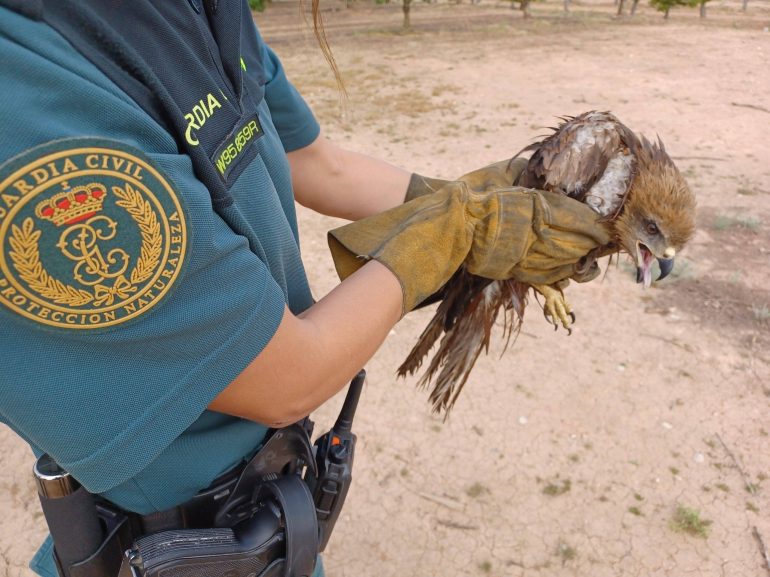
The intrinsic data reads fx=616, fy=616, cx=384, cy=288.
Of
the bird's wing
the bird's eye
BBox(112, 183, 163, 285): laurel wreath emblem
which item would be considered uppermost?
BBox(112, 183, 163, 285): laurel wreath emblem

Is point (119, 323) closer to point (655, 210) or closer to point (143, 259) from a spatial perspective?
point (143, 259)

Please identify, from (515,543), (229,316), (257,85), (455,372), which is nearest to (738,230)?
(515,543)

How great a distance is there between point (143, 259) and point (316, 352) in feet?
1.08

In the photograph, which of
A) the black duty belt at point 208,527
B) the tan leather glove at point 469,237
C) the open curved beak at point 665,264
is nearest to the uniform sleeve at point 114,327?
the black duty belt at point 208,527

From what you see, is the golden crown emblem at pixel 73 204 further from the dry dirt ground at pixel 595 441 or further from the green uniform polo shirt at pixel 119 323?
the dry dirt ground at pixel 595 441

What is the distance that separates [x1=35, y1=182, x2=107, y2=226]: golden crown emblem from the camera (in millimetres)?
625

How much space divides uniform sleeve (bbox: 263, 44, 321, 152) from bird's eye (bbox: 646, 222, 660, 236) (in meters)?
0.88

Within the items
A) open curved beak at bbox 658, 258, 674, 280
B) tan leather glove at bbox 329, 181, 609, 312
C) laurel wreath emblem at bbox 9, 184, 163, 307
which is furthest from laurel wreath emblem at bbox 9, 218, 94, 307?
open curved beak at bbox 658, 258, 674, 280

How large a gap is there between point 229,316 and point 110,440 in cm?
21

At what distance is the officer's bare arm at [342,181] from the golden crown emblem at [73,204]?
981 mm

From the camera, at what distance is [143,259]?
2.29ft

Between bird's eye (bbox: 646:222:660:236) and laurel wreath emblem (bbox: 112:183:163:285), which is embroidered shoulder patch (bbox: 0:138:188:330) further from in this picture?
bird's eye (bbox: 646:222:660:236)

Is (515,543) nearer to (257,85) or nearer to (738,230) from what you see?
(257,85)

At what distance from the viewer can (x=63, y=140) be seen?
0.62 meters
